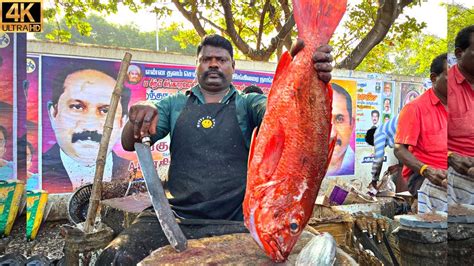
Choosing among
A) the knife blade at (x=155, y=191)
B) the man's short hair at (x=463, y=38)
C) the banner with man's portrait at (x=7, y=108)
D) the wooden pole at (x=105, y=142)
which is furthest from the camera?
the banner with man's portrait at (x=7, y=108)

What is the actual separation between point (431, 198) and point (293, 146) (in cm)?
163

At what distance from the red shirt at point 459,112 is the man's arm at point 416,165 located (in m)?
1.62

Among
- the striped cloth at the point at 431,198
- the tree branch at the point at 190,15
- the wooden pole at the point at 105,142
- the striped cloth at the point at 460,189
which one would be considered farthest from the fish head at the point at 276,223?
the tree branch at the point at 190,15

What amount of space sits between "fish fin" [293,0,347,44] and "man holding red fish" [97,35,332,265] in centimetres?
91

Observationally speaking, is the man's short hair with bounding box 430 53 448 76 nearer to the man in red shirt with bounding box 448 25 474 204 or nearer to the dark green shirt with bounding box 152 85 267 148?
the dark green shirt with bounding box 152 85 267 148

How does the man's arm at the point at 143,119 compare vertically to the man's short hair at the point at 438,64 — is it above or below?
below

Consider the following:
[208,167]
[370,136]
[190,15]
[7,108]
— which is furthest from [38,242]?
[370,136]

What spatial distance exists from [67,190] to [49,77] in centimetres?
183

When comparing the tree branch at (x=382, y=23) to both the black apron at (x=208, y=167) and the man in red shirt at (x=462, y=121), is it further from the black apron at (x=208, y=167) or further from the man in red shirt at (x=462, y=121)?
the man in red shirt at (x=462, y=121)

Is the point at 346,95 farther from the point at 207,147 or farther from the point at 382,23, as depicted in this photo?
the point at 207,147

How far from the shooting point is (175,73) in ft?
24.9

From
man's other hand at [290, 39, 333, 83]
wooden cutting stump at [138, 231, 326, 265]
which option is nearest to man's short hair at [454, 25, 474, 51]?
man's other hand at [290, 39, 333, 83]

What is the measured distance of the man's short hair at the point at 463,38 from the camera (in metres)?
1.44

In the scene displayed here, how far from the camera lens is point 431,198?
118 inches
